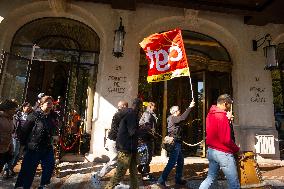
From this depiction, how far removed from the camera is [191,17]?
9.51 metres

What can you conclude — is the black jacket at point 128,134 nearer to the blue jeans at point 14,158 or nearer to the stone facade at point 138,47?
the blue jeans at point 14,158

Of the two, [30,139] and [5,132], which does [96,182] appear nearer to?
[30,139]

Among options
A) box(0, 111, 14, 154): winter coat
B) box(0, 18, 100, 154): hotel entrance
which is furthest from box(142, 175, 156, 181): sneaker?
box(0, 18, 100, 154): hotel entrance

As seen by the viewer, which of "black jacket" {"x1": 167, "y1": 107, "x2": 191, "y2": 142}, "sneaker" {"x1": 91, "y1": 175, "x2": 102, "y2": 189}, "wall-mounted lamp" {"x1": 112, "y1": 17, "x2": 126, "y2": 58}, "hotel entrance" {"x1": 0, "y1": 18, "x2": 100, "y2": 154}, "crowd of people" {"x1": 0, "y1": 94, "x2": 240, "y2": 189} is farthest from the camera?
"hotel entrance" {"x1": 0, "y1": 18, "x2": 100, "y2": 154}

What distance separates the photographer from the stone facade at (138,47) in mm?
8469

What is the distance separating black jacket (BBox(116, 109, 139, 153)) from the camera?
4.04 metres

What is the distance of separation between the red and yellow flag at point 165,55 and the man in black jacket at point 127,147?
1809 millimetres

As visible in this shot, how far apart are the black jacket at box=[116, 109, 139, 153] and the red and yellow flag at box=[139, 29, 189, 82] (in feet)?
6.28

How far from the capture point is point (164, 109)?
9203mm

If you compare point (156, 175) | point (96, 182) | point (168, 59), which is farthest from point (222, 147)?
point (156, 175)

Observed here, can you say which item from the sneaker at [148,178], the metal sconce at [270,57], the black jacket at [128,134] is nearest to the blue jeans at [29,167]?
the black jacket at [128,134]

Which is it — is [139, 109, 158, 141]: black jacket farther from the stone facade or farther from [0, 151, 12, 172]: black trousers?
the stone facade

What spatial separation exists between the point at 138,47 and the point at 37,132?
19.1 ft

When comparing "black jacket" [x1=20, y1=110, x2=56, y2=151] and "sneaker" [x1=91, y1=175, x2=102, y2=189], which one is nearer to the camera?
"black jacket" [x1=20, y1=110, x2=56, y2=151]
